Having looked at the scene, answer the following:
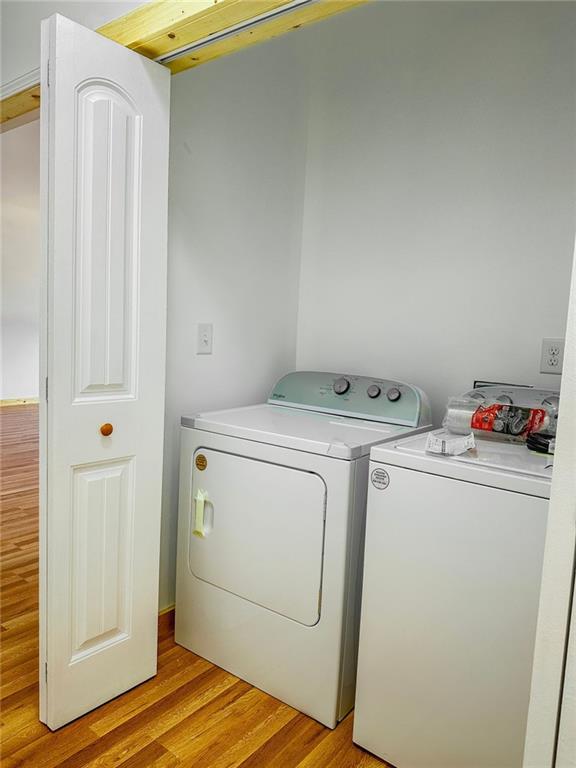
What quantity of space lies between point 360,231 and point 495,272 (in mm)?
604

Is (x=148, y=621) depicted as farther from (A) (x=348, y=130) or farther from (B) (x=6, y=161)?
(B) (x=6, y=161)

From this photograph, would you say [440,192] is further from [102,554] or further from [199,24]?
[102,554]

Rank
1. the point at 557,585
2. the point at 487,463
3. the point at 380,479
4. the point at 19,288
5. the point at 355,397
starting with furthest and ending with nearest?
the point at 19,288
the point at 355,397
the point at 380,479
the point at 487,463
the point at 557,585

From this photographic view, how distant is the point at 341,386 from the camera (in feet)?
6.88

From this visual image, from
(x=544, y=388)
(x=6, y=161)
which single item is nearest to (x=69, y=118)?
(x=544, y=388)

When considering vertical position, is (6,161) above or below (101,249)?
above

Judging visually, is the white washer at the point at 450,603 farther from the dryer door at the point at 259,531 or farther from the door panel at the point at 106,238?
the door panel at the point at 106,238

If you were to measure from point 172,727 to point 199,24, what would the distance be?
1.93 metres

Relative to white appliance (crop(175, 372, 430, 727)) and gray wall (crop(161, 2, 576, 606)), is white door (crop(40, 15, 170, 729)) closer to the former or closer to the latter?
white appliance (crop(175, 372, 430, 727))

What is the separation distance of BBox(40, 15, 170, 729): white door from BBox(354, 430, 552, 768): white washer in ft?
2.35

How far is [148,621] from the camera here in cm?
176

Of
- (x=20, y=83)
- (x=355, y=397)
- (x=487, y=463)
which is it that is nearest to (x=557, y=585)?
(x=487, y=463)

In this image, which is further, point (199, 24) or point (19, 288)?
point (19, 288)

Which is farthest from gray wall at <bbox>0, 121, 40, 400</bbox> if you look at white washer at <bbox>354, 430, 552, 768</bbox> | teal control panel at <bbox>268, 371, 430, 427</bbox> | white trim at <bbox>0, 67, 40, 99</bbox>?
white washer at <bbox>354, 430, 552, 768</bbox>
